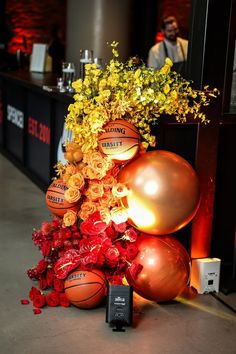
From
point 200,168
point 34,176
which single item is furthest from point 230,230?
point 34,176

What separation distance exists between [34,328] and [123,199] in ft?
2.75

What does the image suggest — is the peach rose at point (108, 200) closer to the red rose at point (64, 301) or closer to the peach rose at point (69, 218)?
the peach rose at point (69, 218)

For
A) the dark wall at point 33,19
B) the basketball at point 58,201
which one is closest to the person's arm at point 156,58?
the basketball at point 58,201

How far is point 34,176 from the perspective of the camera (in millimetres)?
6418

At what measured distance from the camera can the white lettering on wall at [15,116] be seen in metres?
6.95

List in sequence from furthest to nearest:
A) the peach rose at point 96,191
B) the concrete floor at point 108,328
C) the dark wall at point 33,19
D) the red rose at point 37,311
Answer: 1. the dark wall at point 33,19
2. the peach rose at point 96,191
3. the red rose at point 37,311
4. the concrete floor at point 108,328

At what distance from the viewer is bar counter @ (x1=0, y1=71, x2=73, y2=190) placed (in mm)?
5742

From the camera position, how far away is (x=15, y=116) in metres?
7.21

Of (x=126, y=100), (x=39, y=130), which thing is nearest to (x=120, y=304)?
(x=126, y=100)

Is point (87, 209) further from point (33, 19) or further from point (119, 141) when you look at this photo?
point (33, 19)

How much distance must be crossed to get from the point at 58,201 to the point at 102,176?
0.38 metres

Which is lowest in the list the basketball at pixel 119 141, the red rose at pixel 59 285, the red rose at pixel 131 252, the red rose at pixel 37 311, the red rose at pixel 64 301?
the red rose at pixel 37 311

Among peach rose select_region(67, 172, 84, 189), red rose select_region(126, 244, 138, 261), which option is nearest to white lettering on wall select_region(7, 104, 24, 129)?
peach rose select_region(67, 172, 84, 189)

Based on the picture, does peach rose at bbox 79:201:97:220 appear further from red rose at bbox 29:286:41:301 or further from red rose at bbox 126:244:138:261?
red rose at bbox 29:286:41:301
